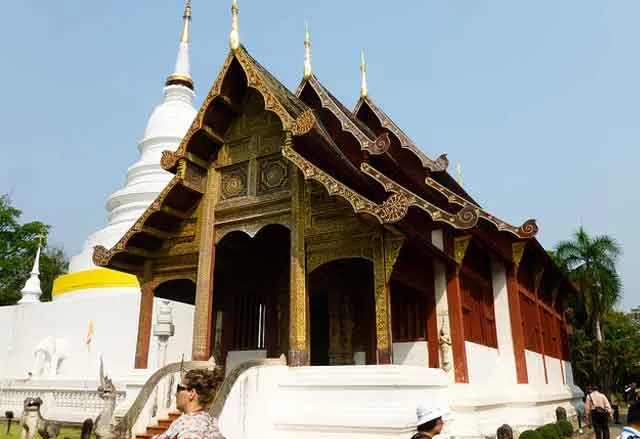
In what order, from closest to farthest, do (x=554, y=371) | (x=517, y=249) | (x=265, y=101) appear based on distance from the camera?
(x=265, y=101)
(x=517, y=249)
(x=554, y=371)

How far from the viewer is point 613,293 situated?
27.8 m

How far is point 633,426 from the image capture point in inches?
120

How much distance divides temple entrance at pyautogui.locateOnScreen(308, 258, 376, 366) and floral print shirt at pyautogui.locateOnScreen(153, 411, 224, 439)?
306 inches

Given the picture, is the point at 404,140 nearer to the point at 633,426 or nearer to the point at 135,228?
the point at 135,228

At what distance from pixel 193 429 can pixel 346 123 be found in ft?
27.5

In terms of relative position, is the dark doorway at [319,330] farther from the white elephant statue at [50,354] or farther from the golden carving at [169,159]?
the white elephant statue at [50,354]

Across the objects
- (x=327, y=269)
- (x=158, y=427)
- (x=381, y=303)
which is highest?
(x=327, y=269)

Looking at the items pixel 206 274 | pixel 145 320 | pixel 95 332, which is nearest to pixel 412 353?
pixel 206 274

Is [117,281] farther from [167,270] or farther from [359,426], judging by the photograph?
[359,426]

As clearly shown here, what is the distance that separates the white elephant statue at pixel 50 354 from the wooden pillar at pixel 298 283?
43.6 ft

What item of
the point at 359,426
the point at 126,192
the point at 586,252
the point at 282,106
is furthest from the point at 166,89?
the point at 586,252

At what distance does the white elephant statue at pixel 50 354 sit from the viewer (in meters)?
18.7

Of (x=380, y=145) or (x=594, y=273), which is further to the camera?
(x=594, y=273)

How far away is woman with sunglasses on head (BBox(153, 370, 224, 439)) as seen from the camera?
2.91 m
